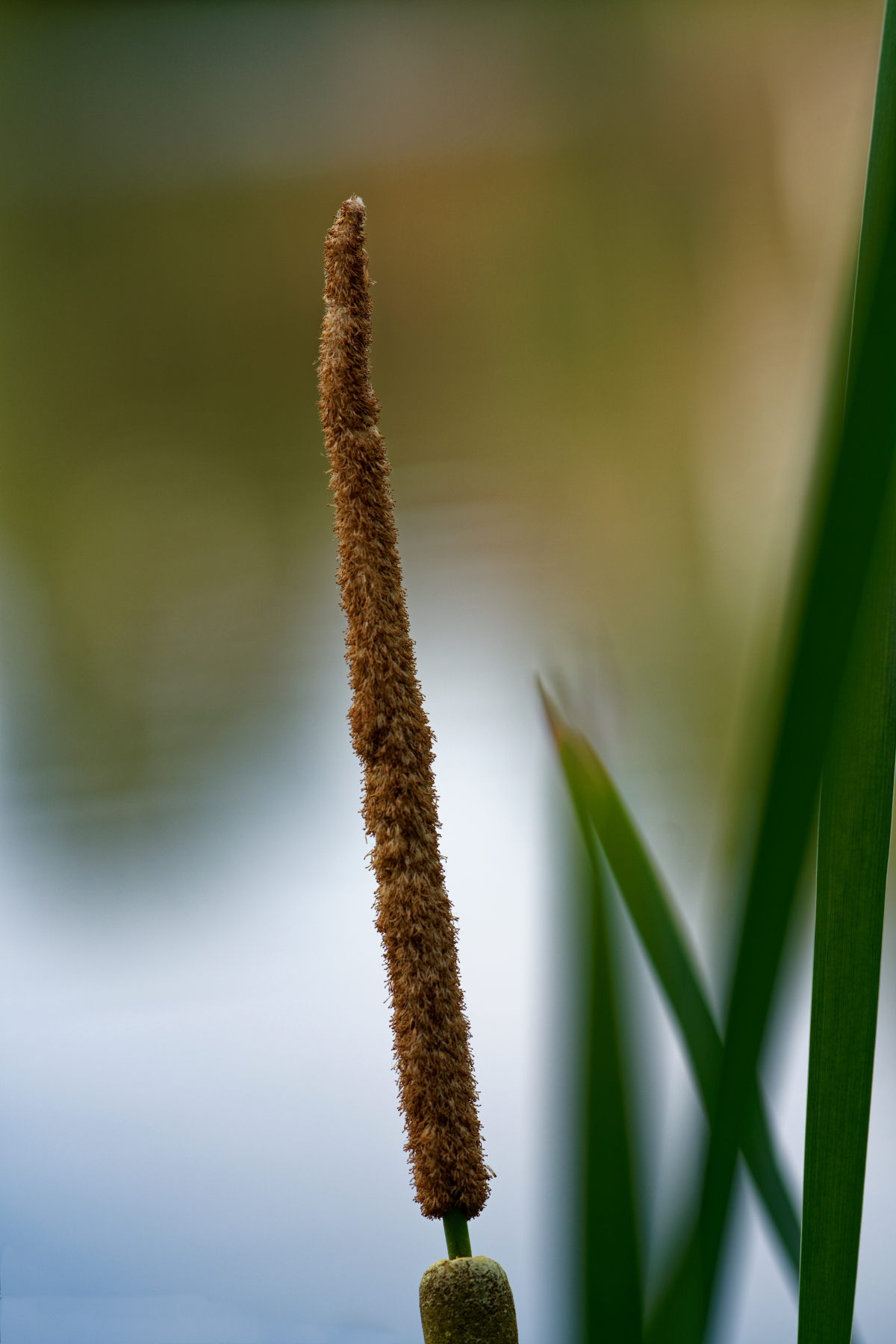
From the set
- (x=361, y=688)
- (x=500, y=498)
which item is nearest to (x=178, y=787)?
(x=500, y=498)

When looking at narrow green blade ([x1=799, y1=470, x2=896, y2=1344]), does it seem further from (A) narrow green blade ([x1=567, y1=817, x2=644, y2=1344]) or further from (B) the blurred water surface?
(B) the blurred water surface

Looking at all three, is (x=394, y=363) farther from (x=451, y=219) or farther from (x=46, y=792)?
(x=46, y=792)

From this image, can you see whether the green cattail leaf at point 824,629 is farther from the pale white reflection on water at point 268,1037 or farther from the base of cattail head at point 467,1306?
the pale white reflection on water at point 268,1037

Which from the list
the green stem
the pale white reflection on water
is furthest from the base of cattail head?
the pale white reflection on water

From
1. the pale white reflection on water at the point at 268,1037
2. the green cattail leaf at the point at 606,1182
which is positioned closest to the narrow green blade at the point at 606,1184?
the green cattail leaf at the point at 606,1182

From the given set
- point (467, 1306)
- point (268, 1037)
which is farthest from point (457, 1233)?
point (268, 1037)

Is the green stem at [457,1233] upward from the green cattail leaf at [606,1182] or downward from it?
downward
